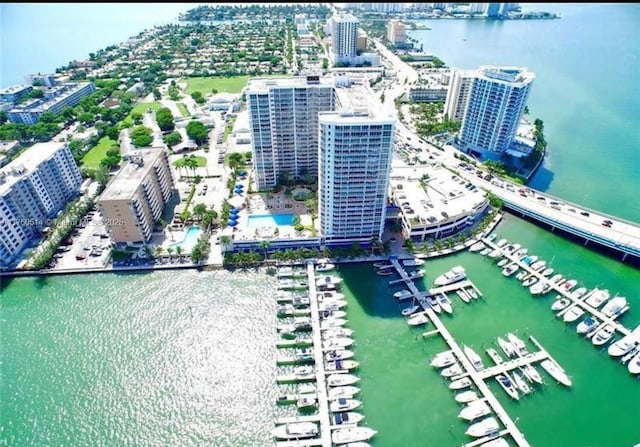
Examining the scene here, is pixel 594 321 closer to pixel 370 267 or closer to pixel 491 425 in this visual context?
pixel 491 425

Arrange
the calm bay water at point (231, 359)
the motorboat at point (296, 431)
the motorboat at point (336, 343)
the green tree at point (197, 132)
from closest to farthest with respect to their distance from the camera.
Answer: the motorboat at point (296, 431), the calm bay water at point (231, 359), the motorboat at point (336, 343), the green tree at point (197, 132)

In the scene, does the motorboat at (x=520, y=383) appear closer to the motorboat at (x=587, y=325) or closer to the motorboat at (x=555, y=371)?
the motorboat at (x=555, y=371)

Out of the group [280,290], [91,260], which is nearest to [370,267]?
[280,290]

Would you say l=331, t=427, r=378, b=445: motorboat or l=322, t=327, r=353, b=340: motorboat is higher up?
l=322, t=327, r=353, b=340: motorboat

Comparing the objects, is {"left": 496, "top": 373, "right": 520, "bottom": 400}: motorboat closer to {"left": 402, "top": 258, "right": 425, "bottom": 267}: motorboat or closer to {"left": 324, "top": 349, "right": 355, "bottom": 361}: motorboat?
{"left": 324, "top": 349, "right": 355, "bottom": 361}: motorboat

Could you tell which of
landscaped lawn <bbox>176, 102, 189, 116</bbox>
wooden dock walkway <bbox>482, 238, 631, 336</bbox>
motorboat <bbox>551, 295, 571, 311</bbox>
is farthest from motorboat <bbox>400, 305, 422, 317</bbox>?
landscaped lawn <bbox>176, 102, 189, 116</bbox>

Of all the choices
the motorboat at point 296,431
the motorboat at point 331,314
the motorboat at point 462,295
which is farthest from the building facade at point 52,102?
the motorboat at point 462,295
